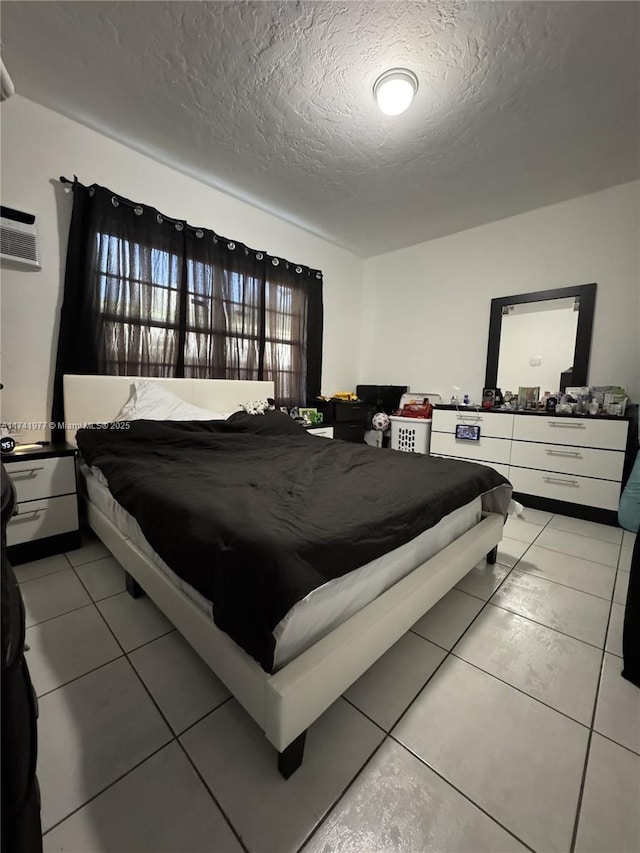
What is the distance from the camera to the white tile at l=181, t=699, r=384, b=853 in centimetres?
81

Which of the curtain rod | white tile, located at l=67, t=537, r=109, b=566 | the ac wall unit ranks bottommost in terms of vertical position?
white tile, located at l=67, t=537, r=109, b=566

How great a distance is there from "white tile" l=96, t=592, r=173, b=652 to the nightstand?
2.20ft

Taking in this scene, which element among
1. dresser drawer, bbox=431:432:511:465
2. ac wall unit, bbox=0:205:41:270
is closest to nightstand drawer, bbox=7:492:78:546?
ac wall unit, bbox=0:205:41:270

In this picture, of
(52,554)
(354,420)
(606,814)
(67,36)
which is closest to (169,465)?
(52,554)

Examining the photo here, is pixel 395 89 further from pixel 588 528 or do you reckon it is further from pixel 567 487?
pixel 588 528

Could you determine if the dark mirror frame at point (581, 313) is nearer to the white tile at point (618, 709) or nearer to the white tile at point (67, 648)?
the white tile at point (618, 709)

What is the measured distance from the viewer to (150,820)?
818 millimetres

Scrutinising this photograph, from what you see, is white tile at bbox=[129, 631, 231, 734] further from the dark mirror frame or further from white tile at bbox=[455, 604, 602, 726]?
the dark mirror frame

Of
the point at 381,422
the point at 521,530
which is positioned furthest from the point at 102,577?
the point at 381,422

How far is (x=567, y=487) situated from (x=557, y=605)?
1465 millimetres

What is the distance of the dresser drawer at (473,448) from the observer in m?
3.11

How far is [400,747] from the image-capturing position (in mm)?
1001

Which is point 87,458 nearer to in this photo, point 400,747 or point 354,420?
point 400,747

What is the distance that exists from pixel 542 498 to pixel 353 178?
3.14 metres
